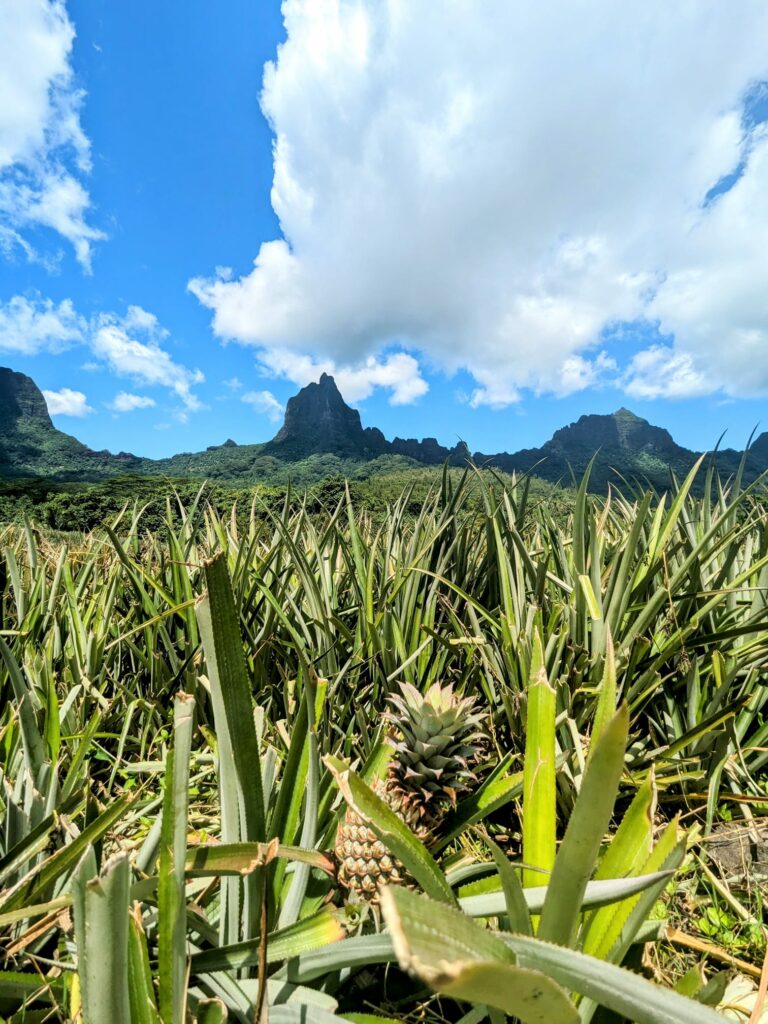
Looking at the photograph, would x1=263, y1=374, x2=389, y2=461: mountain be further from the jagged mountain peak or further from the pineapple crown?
the pineapple crown

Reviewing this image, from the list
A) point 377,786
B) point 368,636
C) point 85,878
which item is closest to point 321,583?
A: point 368,636

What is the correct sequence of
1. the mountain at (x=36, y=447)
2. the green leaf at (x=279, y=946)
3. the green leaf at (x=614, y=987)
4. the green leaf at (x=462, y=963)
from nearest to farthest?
1. the green leaf at (x=462, y=963)
2. the green leaf at (x=614, y=987)
3. the green leaf at (x=279, y=946)
4. the mountain at (x=36, y=447)

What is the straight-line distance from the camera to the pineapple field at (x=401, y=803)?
0.57 m

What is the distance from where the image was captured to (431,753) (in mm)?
1017

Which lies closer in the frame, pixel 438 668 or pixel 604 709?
pixel 604 709

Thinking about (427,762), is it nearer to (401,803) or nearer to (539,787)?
(401,803)

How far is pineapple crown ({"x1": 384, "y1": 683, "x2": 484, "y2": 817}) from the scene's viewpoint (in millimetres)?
1004

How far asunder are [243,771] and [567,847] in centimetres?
51

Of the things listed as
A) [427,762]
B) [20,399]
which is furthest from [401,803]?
[20,399]

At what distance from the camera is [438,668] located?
1.83 meters

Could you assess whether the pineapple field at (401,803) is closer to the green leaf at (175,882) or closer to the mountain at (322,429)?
the green leaf at (175,882)

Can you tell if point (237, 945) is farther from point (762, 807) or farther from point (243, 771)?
point (762, 807)

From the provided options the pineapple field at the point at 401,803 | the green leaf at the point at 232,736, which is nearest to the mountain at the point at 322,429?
the pineapple field at the point at 401,803

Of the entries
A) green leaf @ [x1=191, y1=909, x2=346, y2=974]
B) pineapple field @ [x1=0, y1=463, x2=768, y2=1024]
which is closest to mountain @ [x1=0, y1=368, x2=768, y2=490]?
pineapple field @ [x1=0, y1=463, x2=768, y2=1024]
